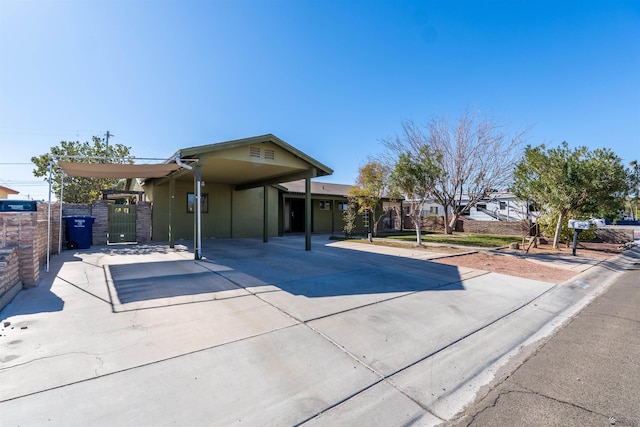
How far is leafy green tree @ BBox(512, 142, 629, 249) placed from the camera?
1078 centimetres

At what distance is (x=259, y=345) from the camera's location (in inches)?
126

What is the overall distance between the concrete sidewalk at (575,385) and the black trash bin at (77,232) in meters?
12.6

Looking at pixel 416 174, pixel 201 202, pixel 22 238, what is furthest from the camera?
pixel 201 202

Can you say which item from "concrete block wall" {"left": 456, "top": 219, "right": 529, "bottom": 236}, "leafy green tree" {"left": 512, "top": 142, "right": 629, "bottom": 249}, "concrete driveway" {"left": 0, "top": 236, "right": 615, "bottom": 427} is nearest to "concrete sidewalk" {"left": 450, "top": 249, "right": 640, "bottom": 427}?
"concrete driveway" {"left": 0, "top": 236, "right": 615, "bottom": 427}

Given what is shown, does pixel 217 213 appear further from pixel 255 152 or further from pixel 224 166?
pixel 255 152

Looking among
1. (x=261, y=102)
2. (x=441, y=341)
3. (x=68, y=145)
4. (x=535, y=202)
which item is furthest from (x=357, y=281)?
(x=68, y=145)

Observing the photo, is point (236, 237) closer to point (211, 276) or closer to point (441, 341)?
point (211, 276)

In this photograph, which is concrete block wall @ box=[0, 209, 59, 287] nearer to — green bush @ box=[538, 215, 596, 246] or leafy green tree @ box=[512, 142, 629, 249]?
leafy green tree @ box=[512, 142, 629, 249]

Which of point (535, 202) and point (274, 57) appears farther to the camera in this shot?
point (535, 202)

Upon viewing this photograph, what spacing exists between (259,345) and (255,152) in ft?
23.5

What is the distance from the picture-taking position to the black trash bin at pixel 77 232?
1040 centimetres

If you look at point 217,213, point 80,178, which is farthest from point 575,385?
point 80,178

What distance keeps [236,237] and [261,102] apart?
6865 mm

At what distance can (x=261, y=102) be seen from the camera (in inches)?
558
